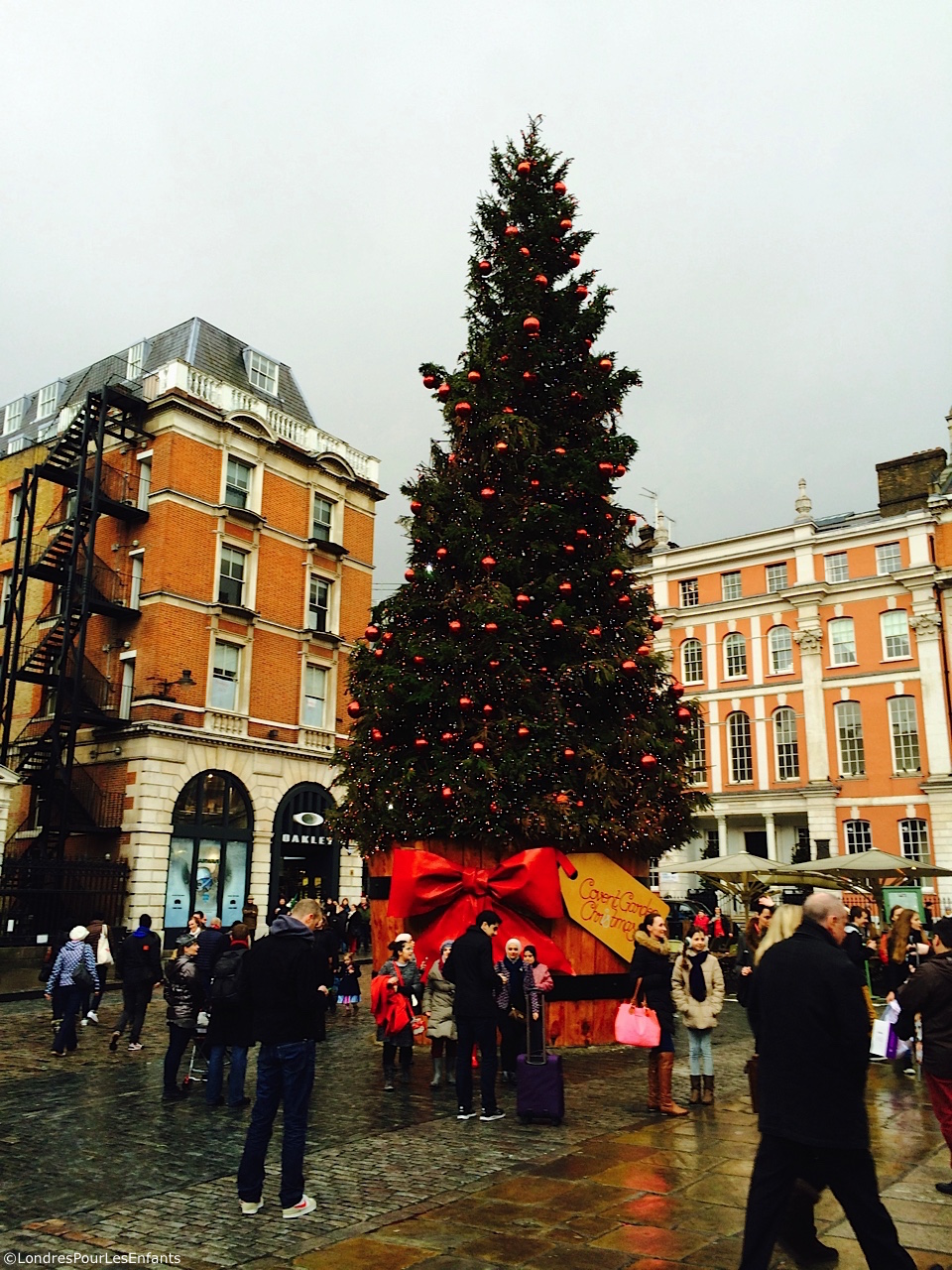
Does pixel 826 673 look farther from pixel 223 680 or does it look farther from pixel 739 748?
pixel 223 680

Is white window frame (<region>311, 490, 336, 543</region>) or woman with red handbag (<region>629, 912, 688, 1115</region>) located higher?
white window frame (<region>311, 490, 336, 543</region>)

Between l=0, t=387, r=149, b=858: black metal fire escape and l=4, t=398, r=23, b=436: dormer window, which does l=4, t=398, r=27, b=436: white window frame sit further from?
l=0, t=387, r=149, b=858: black metal fire escape

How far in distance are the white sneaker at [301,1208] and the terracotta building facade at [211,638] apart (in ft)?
71.2

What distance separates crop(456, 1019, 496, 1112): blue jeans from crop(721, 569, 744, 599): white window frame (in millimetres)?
39356

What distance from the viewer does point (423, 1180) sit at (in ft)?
22.8

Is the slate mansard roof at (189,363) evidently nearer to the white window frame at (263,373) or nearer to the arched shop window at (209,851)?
the white window frame at (263,373)

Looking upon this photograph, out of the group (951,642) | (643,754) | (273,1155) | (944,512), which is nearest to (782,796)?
(951,642)

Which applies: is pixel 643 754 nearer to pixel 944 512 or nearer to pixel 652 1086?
pixel 652 1086

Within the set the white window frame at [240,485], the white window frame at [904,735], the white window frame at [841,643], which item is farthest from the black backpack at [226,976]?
the white window frame at [841,643]

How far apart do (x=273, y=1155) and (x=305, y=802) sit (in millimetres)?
24154

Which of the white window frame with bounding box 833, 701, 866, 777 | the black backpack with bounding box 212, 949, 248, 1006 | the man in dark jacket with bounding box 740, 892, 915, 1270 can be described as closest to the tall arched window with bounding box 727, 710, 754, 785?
the white window frame with bounding box 833, 701, 866, 777

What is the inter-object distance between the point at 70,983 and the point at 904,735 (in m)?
36.1

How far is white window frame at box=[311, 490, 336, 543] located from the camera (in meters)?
34.1

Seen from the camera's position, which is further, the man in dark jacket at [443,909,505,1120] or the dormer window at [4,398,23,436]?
the dormer window at [4,398,23,436]
